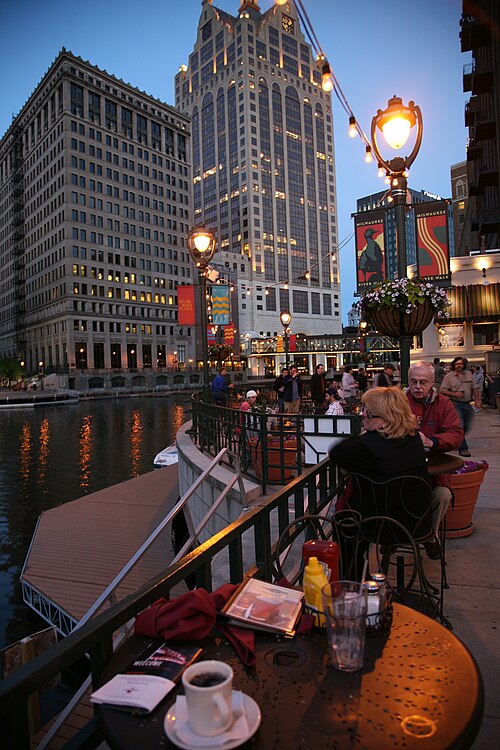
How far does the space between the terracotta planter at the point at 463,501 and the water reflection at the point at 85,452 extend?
57.6ft

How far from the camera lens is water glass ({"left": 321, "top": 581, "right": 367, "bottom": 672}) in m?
1.78

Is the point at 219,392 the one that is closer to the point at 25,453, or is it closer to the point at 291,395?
the point at 291,395

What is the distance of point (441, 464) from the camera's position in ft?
15.2

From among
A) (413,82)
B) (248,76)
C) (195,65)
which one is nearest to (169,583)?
(248,76)

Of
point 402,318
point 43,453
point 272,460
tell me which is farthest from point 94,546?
point 43,453

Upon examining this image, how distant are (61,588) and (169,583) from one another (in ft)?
26.7

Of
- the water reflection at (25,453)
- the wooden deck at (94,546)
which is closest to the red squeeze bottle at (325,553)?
the wooden deck at (94,546)

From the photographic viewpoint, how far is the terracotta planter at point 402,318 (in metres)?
7.61

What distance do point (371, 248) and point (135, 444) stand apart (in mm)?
22329

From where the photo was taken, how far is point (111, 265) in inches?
3826

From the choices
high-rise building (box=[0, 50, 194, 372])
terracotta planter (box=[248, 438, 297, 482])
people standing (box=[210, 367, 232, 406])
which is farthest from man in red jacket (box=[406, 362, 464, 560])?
high-rise building (box=[0, 50, 194, 372])

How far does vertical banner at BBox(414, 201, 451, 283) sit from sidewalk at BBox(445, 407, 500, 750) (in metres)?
6.39

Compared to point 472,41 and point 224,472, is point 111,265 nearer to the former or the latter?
point 472,41

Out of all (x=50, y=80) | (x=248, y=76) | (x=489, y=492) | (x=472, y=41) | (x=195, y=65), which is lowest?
(x=489, y=492)
